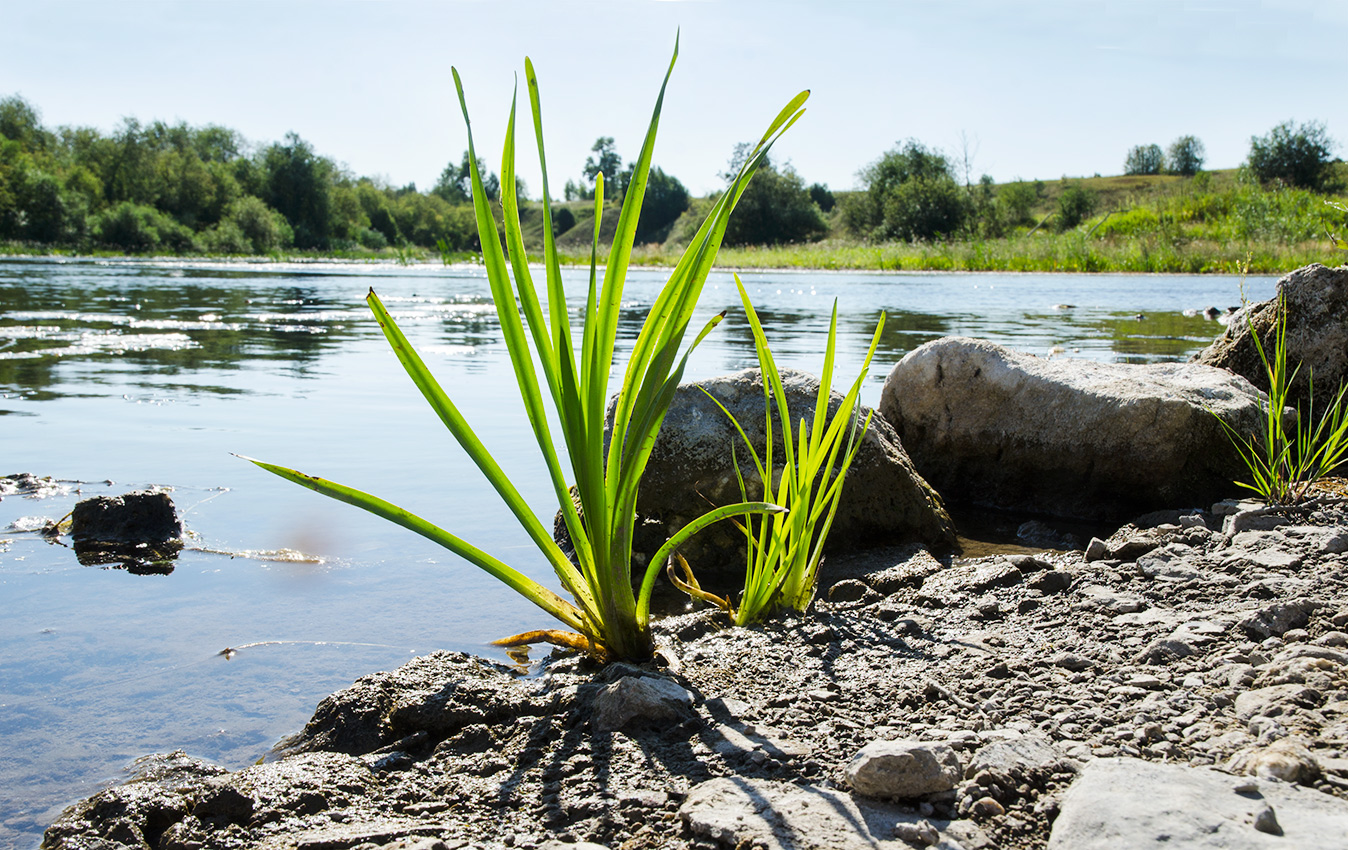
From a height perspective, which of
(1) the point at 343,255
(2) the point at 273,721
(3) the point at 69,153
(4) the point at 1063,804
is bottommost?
(2) the point at 273,721

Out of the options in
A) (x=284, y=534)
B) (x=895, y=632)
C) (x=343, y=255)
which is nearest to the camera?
(x=895, y=632)

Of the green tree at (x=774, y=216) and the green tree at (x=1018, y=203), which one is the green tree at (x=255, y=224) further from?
the green tree at (x=1018, y=203)

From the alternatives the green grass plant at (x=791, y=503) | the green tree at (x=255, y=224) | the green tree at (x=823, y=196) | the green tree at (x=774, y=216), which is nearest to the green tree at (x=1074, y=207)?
the green tree at (x=774, y=216)

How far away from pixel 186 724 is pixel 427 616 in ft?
2.82

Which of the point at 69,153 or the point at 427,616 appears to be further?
the point at 69,153

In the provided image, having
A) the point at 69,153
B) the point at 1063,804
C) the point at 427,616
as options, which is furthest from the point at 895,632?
the point at 69,153

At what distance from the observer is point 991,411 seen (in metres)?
4.43

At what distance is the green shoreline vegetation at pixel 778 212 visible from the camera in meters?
30.4

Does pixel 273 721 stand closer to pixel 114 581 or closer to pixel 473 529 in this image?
pixel 114 581

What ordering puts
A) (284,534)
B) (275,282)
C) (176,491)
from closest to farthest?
(284,534), (176,491), (275,282)

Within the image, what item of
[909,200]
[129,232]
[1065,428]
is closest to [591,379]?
[1065,428]

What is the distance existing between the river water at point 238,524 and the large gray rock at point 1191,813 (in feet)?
6.03

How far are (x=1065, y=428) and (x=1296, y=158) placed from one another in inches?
2238

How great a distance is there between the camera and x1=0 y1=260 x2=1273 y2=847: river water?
2262 mm
